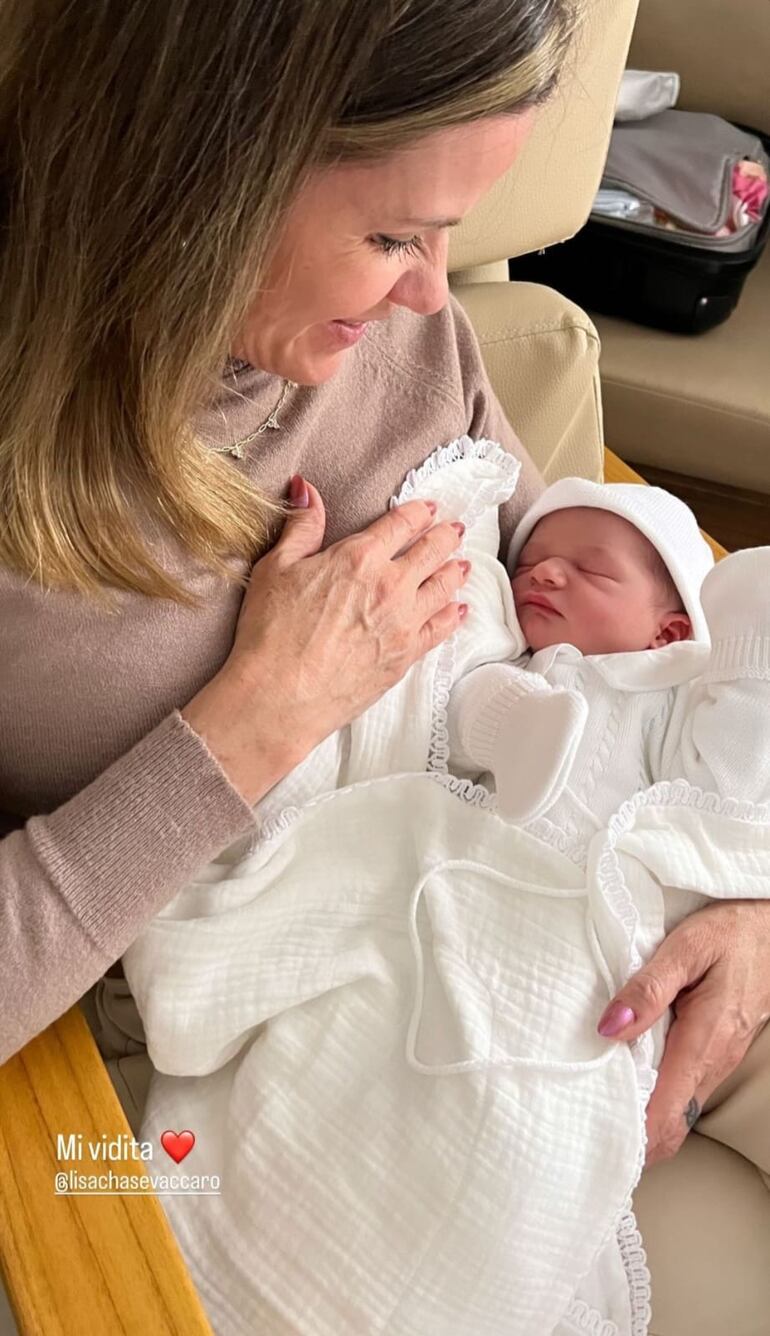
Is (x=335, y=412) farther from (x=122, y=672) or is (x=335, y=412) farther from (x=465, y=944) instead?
(x=465, y=944)

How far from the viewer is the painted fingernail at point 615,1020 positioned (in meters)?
0.93

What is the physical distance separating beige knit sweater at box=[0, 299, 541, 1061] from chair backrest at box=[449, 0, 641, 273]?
371 mm

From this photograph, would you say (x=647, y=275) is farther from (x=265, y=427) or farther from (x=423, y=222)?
(x=423, y=222)

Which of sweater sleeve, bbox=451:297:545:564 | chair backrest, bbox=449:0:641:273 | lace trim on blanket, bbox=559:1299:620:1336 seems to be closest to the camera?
lace trim on blanket, bbox=559:1299:620:1336

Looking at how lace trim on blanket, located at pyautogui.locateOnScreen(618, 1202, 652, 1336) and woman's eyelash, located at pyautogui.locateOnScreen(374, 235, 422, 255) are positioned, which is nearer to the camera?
woman's eyelash, located at pyautogui.locateOnScreen(374, 235, 422, 255)

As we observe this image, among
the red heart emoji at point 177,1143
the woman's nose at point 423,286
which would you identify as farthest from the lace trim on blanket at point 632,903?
the woman's nose at point 423,286

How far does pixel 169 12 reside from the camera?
27.3 inches

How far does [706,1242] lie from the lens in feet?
3.30

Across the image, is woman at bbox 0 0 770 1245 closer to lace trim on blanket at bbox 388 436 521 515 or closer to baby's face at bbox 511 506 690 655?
lace trim on blanket at bbox 388 436 521 515

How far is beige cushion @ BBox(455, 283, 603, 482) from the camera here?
150 centimetres

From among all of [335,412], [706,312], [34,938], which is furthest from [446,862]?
[706,312]

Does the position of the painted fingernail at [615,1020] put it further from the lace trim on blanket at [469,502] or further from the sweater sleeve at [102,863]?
the sweater sleeve at [102,863]

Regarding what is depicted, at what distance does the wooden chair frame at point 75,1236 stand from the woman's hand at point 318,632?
255mm

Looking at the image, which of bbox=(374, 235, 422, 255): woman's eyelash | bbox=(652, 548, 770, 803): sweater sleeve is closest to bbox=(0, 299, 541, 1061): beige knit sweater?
bbox=(374, 235, 422, 255): woman's eyelash
